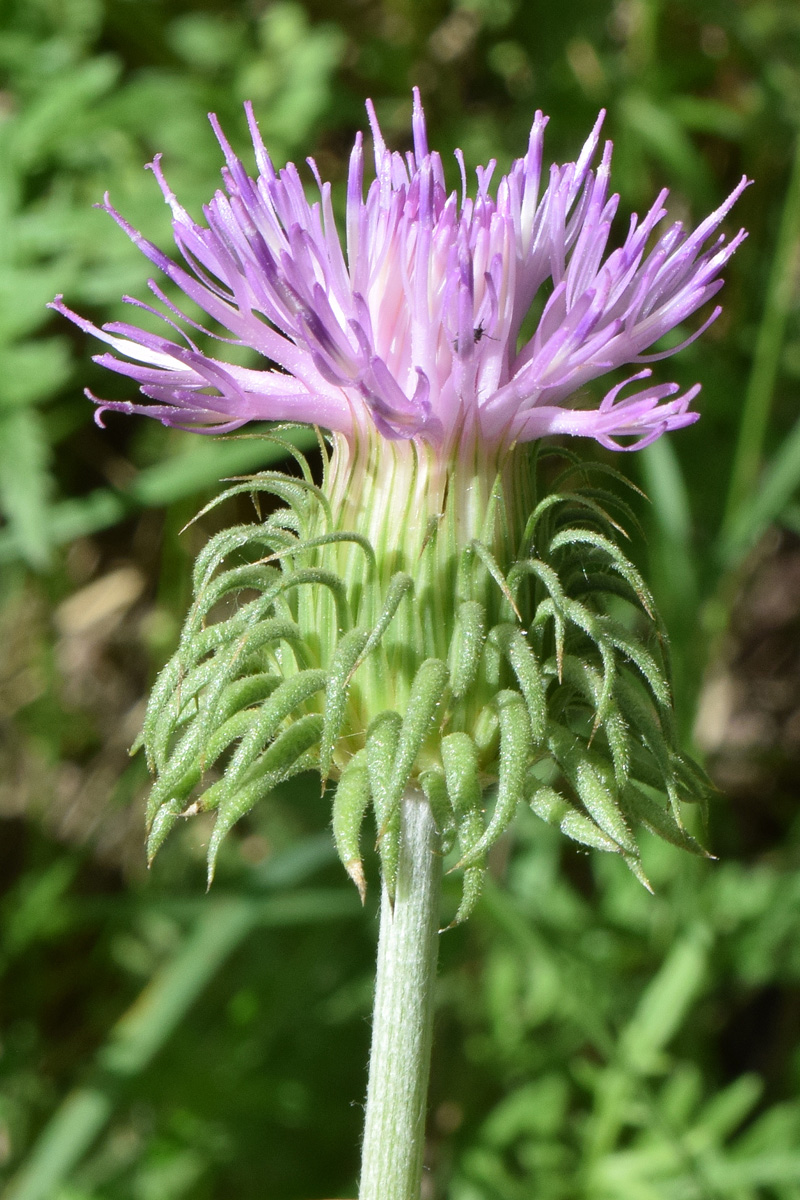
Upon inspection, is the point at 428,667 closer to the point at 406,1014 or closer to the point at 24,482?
the point at 406,1014

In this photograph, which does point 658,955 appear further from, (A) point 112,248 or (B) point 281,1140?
(A) point 112,248

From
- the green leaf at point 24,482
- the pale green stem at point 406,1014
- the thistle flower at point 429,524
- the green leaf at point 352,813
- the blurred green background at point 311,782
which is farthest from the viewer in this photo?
the blurred green background at point 311,782

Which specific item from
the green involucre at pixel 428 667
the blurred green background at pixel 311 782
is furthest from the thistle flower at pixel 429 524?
the blurred green background at pixel 311 782

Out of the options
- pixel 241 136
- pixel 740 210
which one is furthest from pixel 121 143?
pixel 740 210

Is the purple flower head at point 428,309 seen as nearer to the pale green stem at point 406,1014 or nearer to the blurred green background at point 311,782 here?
the pale green stem at point 406,1014

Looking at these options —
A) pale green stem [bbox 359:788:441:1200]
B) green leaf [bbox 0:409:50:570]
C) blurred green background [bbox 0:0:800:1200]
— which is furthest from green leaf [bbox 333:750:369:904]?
green leaf [bbox 0:409:50:570]

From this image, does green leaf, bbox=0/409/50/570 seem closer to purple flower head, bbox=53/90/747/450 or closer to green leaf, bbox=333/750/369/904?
purple flower head, bbox=53/90/747/450
